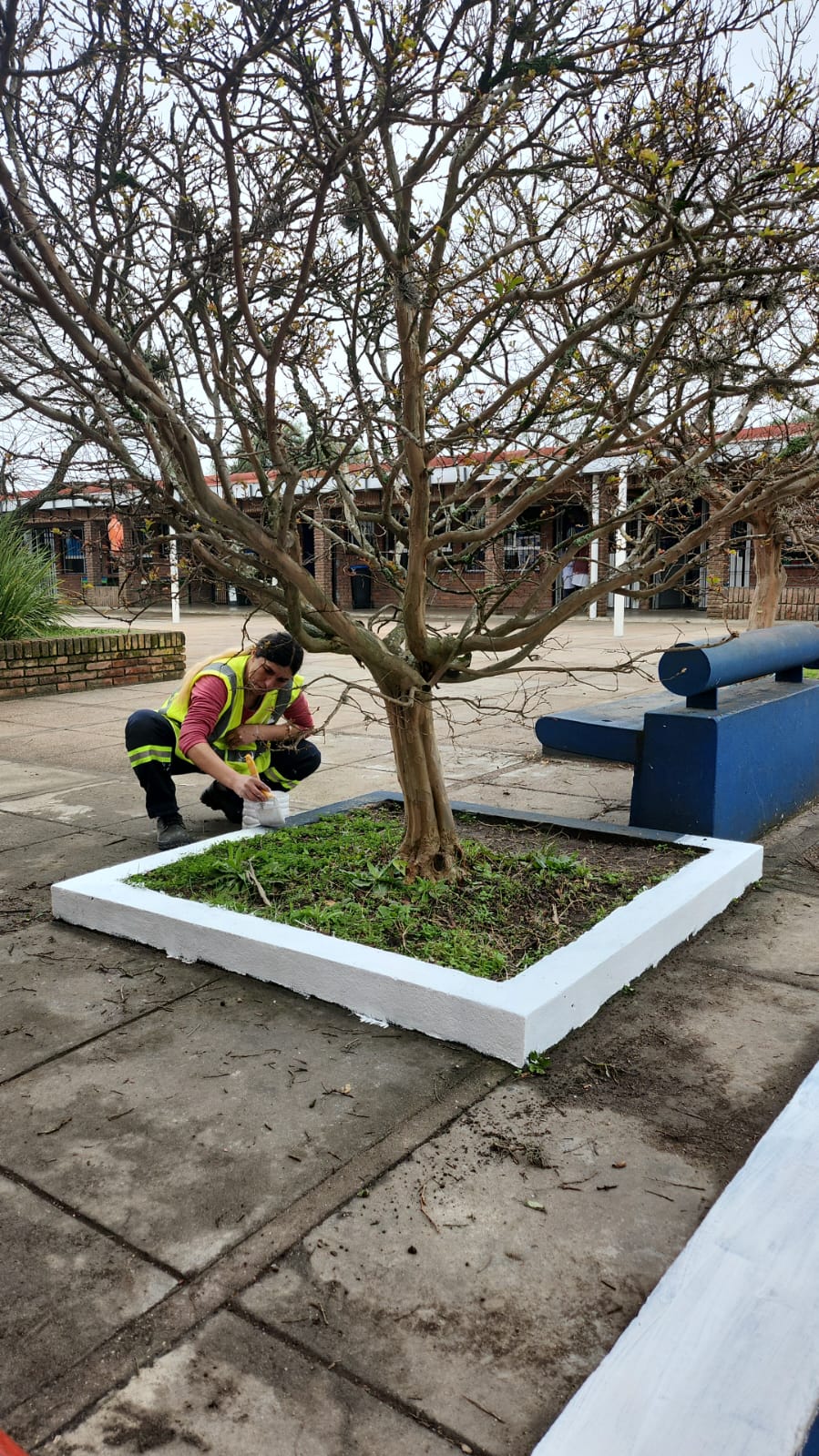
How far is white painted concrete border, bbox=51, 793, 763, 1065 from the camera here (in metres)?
3.01

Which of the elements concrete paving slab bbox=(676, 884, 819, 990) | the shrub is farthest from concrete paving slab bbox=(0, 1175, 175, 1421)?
the shrub

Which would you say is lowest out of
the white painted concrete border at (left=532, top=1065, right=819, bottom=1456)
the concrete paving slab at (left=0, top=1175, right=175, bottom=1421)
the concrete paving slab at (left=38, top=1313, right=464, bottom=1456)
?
the concrete paving slab at (left=38, top=1313, right=464, bottom=1456)

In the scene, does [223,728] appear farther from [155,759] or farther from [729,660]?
[729,660]

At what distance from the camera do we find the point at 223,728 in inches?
201

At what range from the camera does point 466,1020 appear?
3018 mm

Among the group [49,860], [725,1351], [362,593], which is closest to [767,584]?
[49,860]

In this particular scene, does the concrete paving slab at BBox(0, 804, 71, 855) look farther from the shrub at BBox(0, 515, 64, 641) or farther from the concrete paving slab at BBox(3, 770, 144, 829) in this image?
the shrub at BBox(0, 515, 64, 641)

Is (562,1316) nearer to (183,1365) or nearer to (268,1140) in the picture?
(183,1365)

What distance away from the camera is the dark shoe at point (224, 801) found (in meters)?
5.54

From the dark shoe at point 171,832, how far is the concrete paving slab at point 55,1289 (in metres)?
2.85

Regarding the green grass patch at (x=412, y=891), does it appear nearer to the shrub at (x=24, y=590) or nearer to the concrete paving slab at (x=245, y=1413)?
the concrete paving slab at (x=245, y=1413)

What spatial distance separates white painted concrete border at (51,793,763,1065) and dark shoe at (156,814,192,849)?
752 mm

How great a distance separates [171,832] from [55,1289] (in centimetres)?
321

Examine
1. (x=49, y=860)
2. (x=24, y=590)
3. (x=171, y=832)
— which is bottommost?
(x=49, y=860)
